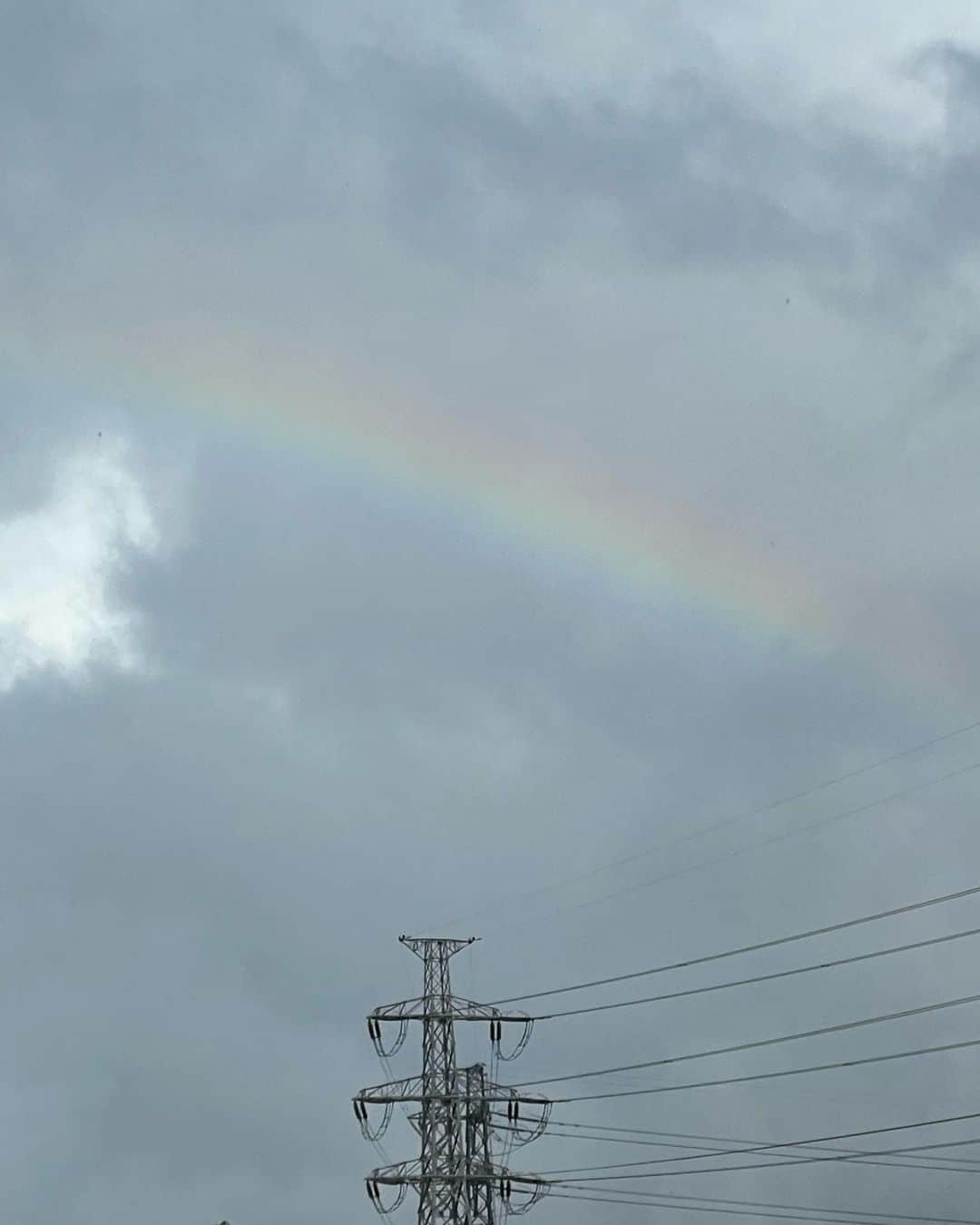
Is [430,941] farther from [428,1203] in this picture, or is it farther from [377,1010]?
[428,1203]

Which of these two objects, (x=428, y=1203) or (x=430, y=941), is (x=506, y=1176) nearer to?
(x=428, y=1203)

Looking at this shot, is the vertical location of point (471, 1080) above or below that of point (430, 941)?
below

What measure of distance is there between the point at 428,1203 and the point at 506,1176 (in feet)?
18.2

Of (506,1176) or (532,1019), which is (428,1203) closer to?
(506,1176)

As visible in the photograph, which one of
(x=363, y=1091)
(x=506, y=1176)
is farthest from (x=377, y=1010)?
(x=506, y=1176)

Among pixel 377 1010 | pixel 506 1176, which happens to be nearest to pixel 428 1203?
pixel 506 1176

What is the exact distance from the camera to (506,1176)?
137 metres

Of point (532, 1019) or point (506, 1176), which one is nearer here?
point (506, 1176)

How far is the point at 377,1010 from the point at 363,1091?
546 cm

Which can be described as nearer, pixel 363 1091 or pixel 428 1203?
pixel 428 1203

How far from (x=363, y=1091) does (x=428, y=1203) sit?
1130 centimetres

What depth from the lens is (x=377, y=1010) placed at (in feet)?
477

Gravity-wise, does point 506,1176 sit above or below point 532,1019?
below

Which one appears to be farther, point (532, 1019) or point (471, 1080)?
point (532, 1019)
